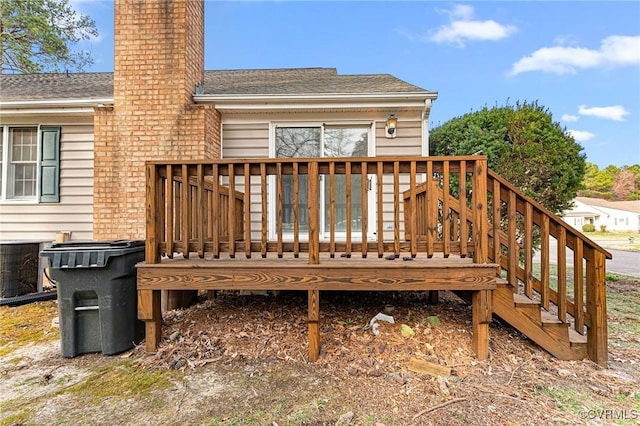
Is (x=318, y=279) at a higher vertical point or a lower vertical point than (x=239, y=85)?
lower

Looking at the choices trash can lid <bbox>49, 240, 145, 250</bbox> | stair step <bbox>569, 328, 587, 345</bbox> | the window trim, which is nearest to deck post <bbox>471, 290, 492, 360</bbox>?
stair step <bbox>569, 328, 587, 345</bbox>

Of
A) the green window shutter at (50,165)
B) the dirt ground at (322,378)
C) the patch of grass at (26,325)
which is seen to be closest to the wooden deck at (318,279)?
the dirt ground at (322,378)

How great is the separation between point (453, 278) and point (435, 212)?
56 centimetres

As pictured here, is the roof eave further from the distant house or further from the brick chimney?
the distant house

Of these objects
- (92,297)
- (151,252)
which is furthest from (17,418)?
(151,252)

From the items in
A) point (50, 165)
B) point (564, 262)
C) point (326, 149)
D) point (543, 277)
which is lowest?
point (543, 277)

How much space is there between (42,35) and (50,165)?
633 centimetres

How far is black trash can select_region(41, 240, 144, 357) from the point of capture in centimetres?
264

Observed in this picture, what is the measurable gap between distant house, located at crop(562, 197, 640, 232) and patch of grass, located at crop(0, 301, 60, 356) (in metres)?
42.2

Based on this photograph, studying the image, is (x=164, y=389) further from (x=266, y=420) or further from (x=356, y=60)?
(x=356, y=60)

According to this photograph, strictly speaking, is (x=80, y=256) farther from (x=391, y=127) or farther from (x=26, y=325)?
(x=391, y=127)

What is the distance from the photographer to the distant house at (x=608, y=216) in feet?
113

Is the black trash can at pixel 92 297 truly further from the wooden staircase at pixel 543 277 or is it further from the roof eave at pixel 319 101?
the roof eave at pixel 319 101

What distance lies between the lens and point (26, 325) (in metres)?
3.54
